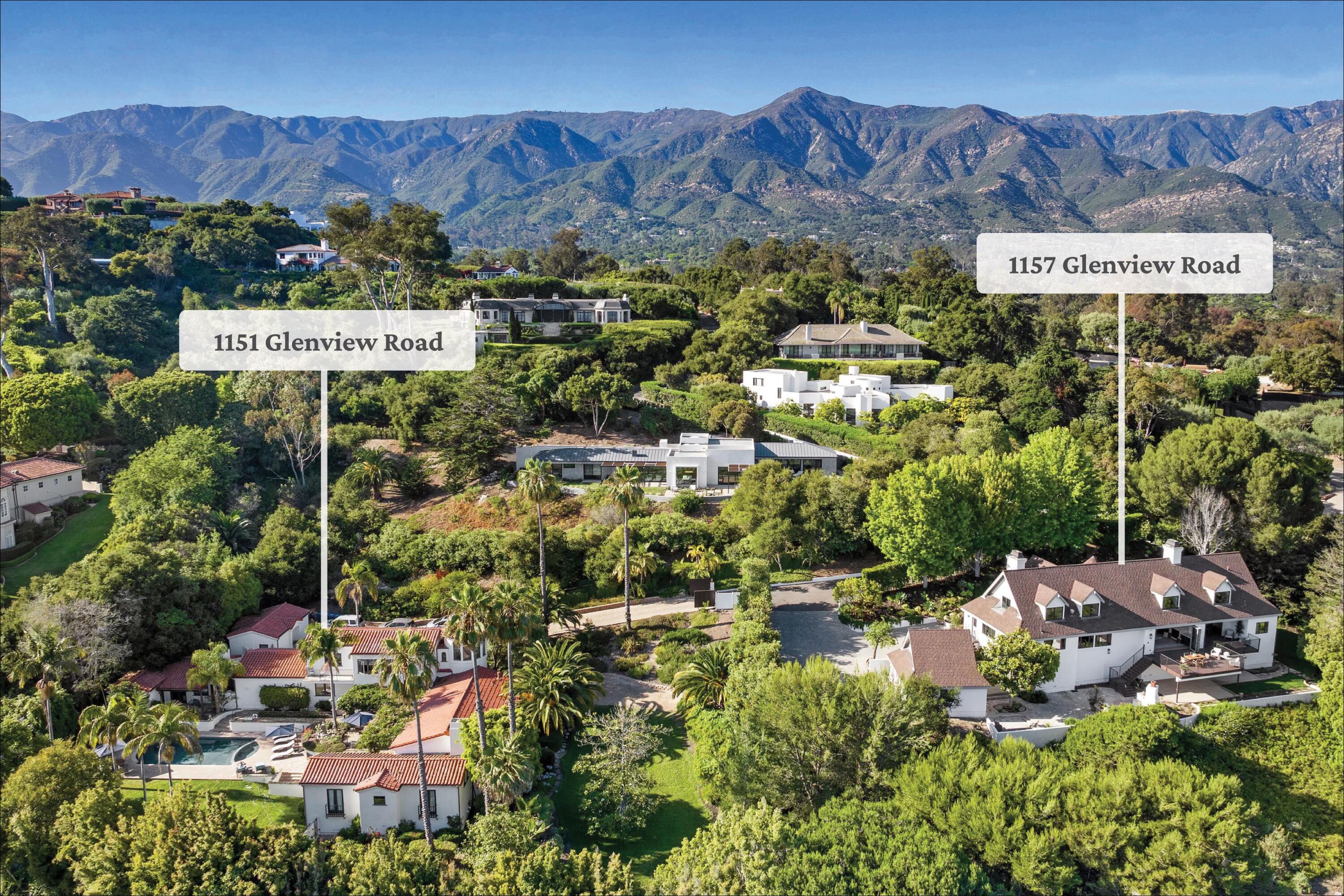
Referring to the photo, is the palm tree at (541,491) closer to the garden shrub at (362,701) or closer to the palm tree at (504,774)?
the garden shrub at (362,701)

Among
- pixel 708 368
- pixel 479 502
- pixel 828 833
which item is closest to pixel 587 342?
pixel 708 368

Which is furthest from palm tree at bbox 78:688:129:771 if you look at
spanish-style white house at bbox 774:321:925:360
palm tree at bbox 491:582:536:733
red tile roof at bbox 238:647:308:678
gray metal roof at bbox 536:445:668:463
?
spanish-style white house at bbox 774:321:925:360

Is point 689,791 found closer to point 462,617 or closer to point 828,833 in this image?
point 828,833

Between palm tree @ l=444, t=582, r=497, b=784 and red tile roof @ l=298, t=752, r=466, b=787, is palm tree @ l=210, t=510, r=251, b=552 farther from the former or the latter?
palm tree @ l=444, t=582, r=497, b=784

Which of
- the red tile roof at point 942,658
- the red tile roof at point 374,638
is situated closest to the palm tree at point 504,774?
the red tile roof at point 374,638

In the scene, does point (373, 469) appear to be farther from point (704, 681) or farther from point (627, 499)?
point (704, 681)
